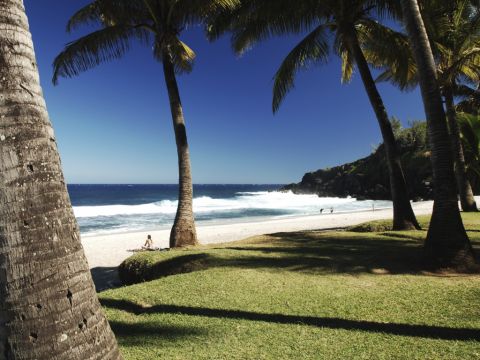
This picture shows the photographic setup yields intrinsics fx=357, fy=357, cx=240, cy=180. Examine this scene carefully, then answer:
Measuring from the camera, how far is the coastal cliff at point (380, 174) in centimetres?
4338

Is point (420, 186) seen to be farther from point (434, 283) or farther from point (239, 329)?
point (239, 329)

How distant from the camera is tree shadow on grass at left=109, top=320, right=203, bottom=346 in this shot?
4219mm

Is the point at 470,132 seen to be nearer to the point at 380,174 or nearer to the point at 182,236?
the point at 182,236

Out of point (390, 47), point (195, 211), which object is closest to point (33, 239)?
point (390, 47)

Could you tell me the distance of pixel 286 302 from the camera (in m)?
5.22

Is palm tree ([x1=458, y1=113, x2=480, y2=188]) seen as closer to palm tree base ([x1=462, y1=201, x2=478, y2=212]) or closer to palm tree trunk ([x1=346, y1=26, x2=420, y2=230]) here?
palm tree base ([x1=462, y1=201, x2=478, y2=212])

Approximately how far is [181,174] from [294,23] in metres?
6.63

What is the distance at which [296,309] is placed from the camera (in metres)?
4.94

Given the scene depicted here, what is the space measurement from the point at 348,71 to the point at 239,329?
13.8 meters

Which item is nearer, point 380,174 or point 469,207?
point 469,207

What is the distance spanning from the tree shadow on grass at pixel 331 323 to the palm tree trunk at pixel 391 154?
7749 millimetres

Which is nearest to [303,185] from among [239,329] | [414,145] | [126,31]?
[414,145]

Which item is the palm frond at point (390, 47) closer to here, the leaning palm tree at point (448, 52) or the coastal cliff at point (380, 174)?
the leaning palm tree at point (448, 52)

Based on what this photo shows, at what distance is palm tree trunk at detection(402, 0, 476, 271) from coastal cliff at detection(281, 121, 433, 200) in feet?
129
